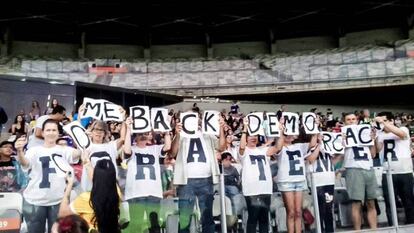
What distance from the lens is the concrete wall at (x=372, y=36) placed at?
32219mm

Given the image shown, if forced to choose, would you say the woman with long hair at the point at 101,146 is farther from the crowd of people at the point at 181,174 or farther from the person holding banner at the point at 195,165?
the person holding banner at the point at 195,165

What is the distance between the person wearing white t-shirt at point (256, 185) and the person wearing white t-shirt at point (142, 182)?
1.13 meters

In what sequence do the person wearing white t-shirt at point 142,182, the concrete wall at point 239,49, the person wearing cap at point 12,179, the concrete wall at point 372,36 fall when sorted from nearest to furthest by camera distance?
the person wearing cap at point 12,179 < the person wearing white t-shirt at point 142,182 < the concrete wall at point 372,36 < the concrete wall at point 239,49

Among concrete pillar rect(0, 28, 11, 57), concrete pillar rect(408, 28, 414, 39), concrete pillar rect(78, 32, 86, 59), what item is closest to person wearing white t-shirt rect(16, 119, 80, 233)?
concrete pillar rect(0, 28, 11, 57)

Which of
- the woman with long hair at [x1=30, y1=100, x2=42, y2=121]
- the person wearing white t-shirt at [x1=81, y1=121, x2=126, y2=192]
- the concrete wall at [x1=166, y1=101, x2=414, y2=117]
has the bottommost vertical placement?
the person wearing white t-shirt at [x1=81, y1=121, x2=126, y2=192]

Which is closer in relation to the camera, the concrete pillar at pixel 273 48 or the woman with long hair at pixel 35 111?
the woman with long hair at pixel 35 111

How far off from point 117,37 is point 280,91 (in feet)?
37.8

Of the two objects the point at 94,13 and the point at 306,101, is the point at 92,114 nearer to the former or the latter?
the point at 306,101

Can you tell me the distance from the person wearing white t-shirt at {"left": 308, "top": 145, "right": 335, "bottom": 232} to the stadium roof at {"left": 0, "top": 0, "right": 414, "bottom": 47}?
25.4 m

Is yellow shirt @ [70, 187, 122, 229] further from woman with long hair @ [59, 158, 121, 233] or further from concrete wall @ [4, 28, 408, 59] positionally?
concrete wall @ [4, 28, 408, 59]

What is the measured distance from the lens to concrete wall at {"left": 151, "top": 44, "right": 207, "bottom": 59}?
110ft

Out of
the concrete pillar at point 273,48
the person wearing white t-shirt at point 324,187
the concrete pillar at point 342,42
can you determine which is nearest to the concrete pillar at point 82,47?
the concrete pillar at point 273,48

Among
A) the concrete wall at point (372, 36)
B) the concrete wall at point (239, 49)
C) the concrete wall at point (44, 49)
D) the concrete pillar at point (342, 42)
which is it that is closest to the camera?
the concrete wall at point (44, 49)

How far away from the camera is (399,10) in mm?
31922
